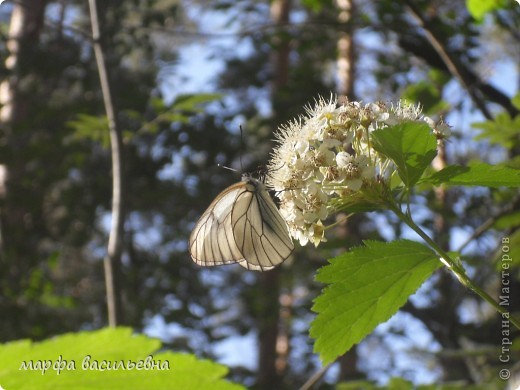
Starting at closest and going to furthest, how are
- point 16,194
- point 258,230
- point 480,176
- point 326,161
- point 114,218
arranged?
point 480,176
point 326,161
point 258,230
point 114,218
point 16,194

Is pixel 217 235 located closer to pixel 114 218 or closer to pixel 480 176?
pixel 114 218

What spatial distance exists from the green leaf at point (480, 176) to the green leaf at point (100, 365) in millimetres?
1077

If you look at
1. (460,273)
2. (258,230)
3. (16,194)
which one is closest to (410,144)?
(460,273)

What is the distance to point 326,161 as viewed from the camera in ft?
5.64

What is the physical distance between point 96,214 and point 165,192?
69 cm

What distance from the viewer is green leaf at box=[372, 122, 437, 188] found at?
1530 mm

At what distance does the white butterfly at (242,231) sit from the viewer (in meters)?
2.36

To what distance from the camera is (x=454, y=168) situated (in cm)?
158

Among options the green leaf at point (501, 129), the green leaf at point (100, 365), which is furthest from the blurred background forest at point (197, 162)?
the green leaf at point (100, 365)

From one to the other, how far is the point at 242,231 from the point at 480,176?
110cm

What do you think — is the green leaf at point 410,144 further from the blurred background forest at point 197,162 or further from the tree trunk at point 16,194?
the tree trunk at point 16,194

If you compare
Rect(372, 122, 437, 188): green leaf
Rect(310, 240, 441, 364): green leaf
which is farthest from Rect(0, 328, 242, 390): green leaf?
Rect(372, 122, 437, 188): green leaf

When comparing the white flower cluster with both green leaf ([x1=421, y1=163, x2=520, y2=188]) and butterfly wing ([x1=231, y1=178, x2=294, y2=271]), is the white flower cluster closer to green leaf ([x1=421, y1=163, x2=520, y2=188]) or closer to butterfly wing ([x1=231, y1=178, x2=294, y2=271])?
green leaf ([x1=421, y1=163, x2=520, y2=188])

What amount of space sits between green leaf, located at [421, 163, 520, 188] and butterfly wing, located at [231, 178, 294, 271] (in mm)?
693
